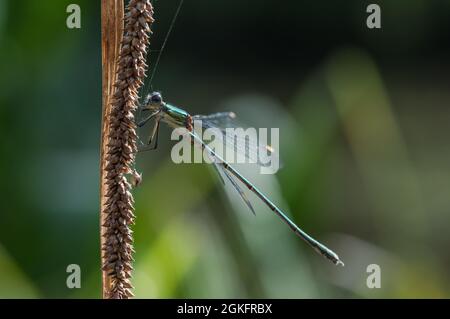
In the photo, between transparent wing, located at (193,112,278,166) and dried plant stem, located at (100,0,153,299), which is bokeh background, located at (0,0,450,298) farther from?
dried plant stem, located at (100,0,153,299)

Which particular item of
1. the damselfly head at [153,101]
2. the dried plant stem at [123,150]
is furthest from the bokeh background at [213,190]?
the dried plant stem at [123,150]

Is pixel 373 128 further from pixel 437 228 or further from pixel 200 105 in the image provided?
pixel 200 105

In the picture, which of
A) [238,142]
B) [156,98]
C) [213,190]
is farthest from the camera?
[213,190]

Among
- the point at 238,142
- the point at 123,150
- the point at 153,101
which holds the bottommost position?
the point at 123,150

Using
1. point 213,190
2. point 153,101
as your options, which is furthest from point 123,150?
point 213,190

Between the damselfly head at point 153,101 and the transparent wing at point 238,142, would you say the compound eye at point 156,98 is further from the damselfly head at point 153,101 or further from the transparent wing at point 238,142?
the transparent wing at point 238,142
